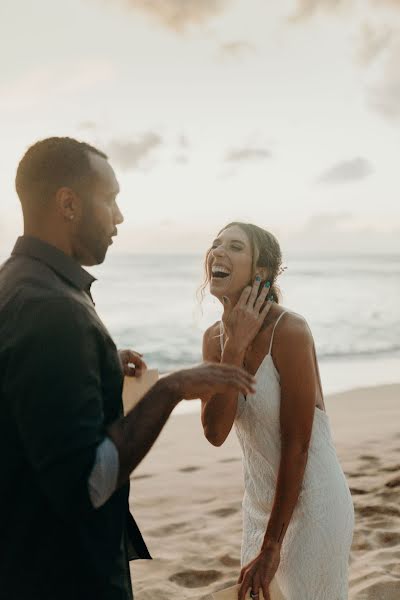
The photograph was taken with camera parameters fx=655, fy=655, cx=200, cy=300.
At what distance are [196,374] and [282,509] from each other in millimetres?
1203

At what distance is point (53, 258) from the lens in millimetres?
1870

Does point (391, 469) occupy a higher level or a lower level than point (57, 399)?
lower

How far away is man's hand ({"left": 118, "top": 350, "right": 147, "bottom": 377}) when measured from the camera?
2592mm

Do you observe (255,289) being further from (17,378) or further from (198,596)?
(198,596)

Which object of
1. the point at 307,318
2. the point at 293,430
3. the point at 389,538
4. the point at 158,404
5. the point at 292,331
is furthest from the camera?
the point at 307,318

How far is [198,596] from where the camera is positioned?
4.38m

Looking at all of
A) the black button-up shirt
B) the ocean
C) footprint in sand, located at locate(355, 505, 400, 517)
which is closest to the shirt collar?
the black button-up shirt

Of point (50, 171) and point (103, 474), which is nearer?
point (103, 474)

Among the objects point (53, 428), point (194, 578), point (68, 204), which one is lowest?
point (194, 578)

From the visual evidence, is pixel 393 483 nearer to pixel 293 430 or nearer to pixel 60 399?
pixel 293 430

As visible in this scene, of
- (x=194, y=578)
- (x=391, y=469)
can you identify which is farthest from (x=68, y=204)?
(x=391, y=469)

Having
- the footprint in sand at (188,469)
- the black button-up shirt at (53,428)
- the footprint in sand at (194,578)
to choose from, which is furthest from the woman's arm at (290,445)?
the footprint in sand at (188,469)

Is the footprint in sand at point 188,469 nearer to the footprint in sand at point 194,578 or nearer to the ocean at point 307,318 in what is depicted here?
the ocean at point 307,318

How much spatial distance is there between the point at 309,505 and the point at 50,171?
1828 mm
